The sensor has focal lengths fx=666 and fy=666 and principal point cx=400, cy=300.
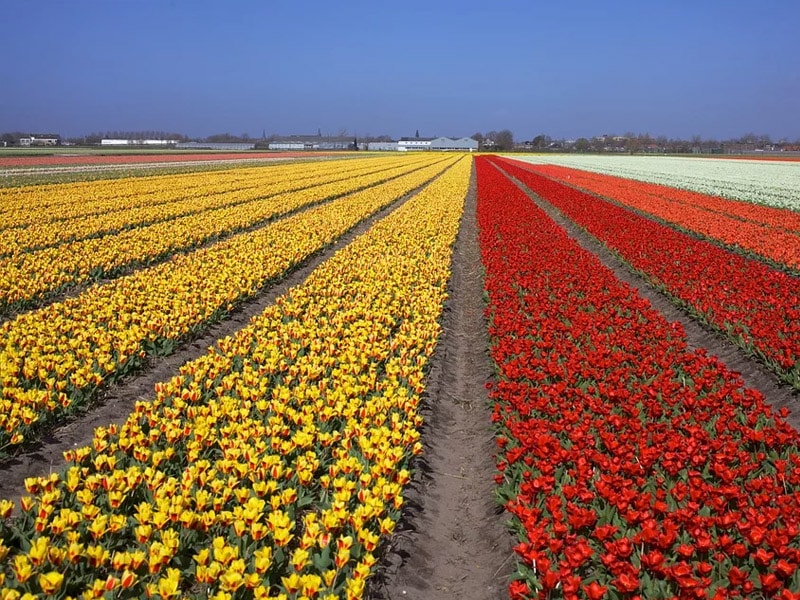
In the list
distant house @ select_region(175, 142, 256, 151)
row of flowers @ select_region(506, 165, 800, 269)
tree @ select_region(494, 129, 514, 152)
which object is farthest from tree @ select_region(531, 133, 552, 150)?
row of flowers @ select_region(506, 165, 800, 269)

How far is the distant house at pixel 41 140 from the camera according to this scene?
142625mm

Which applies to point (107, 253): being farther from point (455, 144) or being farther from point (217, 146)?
point (455, 144)

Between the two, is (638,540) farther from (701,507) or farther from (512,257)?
(512,257)

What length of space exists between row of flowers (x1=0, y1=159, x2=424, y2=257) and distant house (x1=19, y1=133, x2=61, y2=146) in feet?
422

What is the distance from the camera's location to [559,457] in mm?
5086

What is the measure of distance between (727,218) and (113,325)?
20319 millimetres

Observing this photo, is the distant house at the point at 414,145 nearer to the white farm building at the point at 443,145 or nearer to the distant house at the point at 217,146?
the white farm building at the point at 443,145

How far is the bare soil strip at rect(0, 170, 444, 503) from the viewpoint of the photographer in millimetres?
5586

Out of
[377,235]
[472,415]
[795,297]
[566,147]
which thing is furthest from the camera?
[566,147]

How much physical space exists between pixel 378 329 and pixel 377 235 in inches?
347

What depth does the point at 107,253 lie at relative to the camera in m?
13.8

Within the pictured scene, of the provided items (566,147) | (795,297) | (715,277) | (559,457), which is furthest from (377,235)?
(566,147)

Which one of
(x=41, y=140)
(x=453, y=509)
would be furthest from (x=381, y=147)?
(x=453, y=509)

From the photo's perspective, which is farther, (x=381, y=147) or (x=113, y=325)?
(x=381, y=147)
